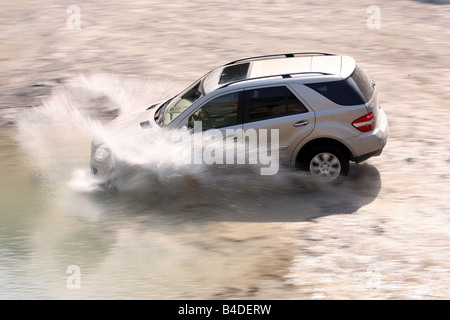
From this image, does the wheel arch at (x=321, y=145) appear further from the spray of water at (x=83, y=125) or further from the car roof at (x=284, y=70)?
the spray of water at (x=83, y=125)

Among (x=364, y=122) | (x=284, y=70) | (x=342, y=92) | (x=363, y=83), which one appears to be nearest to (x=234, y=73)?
(x=284, y=70)

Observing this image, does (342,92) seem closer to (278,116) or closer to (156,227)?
(278,116)

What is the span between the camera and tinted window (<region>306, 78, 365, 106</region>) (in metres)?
8.65

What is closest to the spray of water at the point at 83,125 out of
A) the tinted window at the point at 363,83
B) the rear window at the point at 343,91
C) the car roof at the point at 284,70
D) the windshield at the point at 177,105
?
the windshield at the point at 177,105

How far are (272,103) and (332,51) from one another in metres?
6.61

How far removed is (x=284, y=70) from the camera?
29.7 feet

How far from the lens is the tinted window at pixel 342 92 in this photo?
8648 millimetres

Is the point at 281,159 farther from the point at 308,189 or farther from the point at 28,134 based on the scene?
the point at 28,134

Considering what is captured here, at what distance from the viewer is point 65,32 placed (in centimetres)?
1692

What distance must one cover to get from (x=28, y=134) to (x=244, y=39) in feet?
20.6

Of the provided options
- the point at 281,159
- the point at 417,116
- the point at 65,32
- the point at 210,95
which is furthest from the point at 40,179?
the point at 65,32

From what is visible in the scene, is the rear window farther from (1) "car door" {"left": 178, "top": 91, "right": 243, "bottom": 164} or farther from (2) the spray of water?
(2) the spray of water

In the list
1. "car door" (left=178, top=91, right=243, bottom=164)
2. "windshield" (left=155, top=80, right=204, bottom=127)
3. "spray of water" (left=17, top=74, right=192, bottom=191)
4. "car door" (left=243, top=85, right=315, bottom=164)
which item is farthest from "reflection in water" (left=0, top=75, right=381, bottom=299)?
"windshield" (left=155, top=80, right=204, bottom=127)

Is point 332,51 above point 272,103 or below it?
above
